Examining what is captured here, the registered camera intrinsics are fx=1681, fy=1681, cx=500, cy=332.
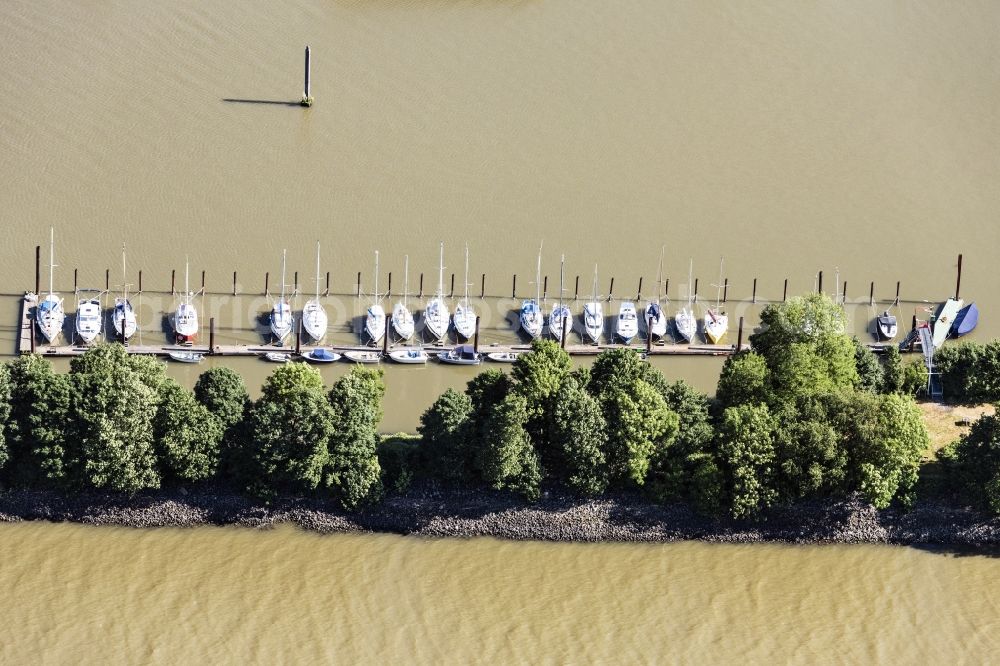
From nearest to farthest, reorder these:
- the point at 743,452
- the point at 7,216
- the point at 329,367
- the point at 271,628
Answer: the point at 271,628 < the point at 743,452 < the point at 329,367 < the point at 7,216

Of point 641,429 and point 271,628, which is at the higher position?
point 641,429

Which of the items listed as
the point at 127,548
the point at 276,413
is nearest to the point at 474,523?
the point at 276,413

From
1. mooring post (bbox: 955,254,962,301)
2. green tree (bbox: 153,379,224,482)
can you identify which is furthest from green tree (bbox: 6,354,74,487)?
mooring post (bbox: 955,254,962,301)

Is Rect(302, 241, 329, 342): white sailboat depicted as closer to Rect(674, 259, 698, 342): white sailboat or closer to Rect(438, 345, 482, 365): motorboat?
Rect(438, 345, 482, 365): motorboat

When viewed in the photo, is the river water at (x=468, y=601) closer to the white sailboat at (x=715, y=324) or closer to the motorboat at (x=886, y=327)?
the white sailboat at (x=715, y=324)

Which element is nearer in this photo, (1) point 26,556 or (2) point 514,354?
(1) point 26,556

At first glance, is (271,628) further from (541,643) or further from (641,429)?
(641,429)
